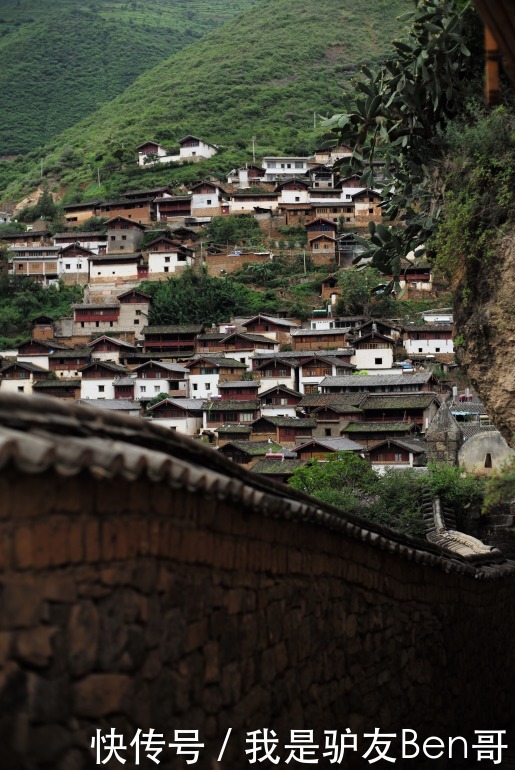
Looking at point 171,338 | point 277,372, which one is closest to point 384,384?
point 277,372

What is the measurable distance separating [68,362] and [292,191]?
26.6m

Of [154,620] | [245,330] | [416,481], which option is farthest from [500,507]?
[245,330]

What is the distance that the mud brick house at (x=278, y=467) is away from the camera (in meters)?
42.7

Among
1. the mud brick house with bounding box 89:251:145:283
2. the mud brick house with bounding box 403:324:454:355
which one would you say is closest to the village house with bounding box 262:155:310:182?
the mud brick house with bounding box 89:251:145:283

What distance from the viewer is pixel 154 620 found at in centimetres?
477

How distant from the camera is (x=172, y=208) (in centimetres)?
8725

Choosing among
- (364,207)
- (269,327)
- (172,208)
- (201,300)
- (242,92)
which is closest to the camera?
(269,327)

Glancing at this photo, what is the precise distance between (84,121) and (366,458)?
96.6m

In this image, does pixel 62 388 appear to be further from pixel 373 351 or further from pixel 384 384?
pixel 384 384

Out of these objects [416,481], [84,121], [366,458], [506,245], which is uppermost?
[84,121]

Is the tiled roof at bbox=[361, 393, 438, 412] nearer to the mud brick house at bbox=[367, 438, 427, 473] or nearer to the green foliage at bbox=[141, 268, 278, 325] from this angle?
the mud brick house at bbox=[367, 438, 427, 473]

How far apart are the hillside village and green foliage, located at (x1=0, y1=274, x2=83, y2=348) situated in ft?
4.38

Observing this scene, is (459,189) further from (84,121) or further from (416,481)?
(84,121)

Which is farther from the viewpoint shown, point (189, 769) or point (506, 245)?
point (506, 245)
